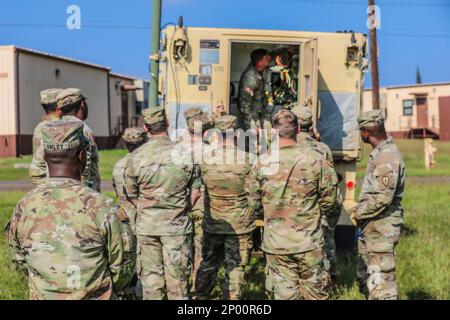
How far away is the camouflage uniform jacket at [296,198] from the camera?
4.99 meters

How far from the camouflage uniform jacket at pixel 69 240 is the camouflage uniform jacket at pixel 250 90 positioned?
540 centimetres

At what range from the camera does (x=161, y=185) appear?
547 cm

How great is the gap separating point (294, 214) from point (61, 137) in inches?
96.1

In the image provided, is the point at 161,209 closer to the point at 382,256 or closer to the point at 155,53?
the point at 382,256

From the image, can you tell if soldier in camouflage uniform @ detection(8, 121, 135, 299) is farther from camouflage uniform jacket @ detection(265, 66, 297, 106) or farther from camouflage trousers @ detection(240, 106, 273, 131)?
camouflage uniform jacket @ detection(265, 66, 297, 106)

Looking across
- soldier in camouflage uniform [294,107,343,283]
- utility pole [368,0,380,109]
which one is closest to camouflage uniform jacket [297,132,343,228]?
soldier in camouflage uniform [294,107,343,283]

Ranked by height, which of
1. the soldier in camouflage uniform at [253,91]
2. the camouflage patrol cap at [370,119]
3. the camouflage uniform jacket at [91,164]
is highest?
the soldier in camouflage uniform at [253,91]

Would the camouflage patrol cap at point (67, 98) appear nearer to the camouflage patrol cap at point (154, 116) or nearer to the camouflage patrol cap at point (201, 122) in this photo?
the camouflage patrol cap at point (154, 116)

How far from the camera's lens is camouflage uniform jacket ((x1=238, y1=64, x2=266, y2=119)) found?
27.7ft

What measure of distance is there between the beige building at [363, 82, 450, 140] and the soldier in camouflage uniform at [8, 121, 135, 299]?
36.5 m

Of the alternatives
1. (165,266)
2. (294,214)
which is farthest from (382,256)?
(165,266)

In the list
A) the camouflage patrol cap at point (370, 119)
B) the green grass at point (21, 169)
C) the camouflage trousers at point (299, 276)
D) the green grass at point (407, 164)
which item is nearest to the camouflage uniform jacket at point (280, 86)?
the camouflage patrol cap at point (370, 119)

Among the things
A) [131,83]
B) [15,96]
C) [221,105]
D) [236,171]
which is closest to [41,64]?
[15,96]

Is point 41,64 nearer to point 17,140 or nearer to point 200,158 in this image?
point 17,140
